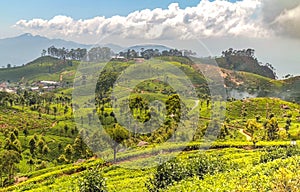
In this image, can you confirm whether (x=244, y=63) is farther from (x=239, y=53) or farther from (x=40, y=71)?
(x=40, y=71)

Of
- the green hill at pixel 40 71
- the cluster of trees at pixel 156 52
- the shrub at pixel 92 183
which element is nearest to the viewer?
the shrub at pixel 92 183

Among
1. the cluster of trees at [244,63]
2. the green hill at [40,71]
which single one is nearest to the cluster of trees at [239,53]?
the cluster of trees at [244,63]

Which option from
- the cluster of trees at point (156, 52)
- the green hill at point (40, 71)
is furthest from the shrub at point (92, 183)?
the green hill at point (40, 71)

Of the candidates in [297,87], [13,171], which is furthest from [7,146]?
[297,87]

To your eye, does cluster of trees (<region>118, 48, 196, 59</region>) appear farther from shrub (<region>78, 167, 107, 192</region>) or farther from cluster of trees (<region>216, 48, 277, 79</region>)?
cluster of trees (<region>216, 48, 277, 79</region>)

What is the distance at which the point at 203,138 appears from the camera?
40.7 meters

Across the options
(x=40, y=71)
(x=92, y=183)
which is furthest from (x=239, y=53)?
(x=92, y=183)

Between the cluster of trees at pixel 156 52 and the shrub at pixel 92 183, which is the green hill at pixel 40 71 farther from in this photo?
the shrub at pixel 92 183

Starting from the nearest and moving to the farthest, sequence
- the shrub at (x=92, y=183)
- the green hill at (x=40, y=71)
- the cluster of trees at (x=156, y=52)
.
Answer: the shrub at (x=92, y=183) < the cluster of trees at (x=156, y=52) < the green hill at (x=40, y=71)

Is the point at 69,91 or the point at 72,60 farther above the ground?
the point at 72,60

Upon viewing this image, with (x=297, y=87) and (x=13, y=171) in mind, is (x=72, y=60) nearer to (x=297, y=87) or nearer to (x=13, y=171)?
(x=297, y=87)

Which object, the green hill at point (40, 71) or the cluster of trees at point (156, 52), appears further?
the green hill at point (40, 71)

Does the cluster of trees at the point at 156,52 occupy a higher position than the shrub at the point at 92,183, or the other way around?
the cluster of trees at the point at 156,52

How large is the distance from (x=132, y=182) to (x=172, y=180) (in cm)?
791
